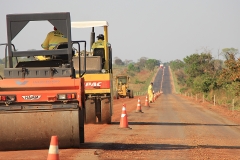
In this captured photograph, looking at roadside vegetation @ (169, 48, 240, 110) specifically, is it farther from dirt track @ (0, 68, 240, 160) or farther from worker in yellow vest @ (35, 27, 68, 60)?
worker in yellow vest @ (35, 27, 68, 60)

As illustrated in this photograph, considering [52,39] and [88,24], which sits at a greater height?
[88,24]

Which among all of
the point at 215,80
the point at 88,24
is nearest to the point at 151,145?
the point at 88,24

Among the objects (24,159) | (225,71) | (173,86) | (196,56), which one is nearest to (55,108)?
(24,159)

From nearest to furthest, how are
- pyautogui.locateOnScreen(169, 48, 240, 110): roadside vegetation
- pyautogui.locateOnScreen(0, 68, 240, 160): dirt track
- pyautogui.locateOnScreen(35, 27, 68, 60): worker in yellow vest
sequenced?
pyautogui.locateOnScreen(0, 68, 240, 160): dirt track < pyautogui.locateOnScreen(35, 27, 68, 60): worker in yellow vest < pyautogui.locateOnScreen(169, 48, 240, 110): roadside vegetation

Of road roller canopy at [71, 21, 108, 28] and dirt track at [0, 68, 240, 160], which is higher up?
road roller canopy at [71, 21, 108, 28]

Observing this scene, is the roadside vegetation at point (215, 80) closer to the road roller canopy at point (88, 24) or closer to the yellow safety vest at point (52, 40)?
the road roller canopy at point (88, 24)

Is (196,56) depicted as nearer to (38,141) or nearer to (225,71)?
(225,71)

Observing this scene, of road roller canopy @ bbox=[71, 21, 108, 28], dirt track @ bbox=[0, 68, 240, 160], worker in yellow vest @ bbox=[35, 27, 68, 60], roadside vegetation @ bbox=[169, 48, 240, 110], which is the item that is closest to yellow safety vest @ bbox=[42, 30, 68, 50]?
worker in yellow vest @ bbox=[35, 27, 68, 60]

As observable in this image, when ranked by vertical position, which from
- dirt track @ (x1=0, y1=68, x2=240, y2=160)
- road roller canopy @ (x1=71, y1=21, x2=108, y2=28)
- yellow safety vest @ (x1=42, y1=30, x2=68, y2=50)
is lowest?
dirt track @ (x1=0, y1=68, x2=240, y2=160)

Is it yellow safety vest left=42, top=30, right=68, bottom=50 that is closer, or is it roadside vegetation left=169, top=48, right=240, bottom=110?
yellow safety vest left=42, top=30, right=68, bottom=50

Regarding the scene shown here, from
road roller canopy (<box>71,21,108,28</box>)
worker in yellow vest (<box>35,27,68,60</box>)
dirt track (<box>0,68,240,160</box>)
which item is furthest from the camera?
road roller canopy (<box>71,21,108,28</box>)

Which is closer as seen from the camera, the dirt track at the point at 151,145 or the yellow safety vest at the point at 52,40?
the dirt track at the point at 151,145

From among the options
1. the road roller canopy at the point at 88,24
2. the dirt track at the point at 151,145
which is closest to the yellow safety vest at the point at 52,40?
the dirt track at the point at 151,145

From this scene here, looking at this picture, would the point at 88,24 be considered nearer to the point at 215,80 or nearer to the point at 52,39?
the point at 52,39
